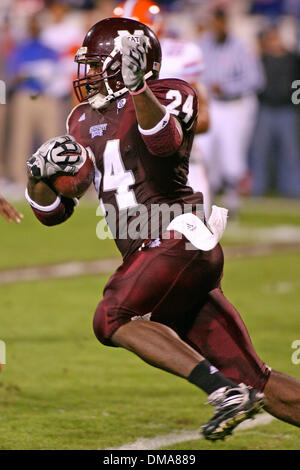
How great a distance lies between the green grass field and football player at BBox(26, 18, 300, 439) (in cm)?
57

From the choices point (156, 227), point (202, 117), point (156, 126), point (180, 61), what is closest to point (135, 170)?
point (156, 227)

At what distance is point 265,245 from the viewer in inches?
347

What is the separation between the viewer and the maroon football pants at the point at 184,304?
10.3ft

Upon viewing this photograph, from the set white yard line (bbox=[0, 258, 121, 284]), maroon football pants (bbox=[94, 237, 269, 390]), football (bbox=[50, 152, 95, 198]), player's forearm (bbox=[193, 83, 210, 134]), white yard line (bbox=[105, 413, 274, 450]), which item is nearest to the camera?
maroon football pants (bbox=[94, 237, 269, 390])

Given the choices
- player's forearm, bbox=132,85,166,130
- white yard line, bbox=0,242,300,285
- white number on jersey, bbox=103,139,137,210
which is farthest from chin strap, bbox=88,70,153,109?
white yard line, bbox=0,242,300,285

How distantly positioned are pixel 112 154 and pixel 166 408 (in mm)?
1387

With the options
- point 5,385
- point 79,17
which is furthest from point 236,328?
point 79,17

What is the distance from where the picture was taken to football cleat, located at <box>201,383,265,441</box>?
2.91 m

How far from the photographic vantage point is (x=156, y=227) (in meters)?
3.30

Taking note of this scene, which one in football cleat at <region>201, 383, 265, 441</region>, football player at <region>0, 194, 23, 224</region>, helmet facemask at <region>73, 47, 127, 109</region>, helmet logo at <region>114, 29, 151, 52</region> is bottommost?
football cleat at <region>201, 383, 265, 441</region>

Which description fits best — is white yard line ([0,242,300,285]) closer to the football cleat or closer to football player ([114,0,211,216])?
football player ([114,0,211,216])

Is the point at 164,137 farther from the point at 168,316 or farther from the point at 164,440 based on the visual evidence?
the point at 164,440

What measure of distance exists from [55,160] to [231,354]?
0.91 m

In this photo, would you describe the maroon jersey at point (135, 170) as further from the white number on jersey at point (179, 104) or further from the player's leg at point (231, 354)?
the player's leg at point (231, 354)
